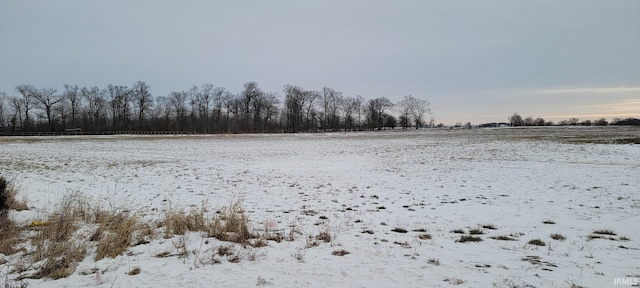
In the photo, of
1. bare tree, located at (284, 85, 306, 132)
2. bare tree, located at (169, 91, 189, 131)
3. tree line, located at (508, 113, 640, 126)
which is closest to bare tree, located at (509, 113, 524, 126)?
tree line, located at (508, 113, 640, 126)

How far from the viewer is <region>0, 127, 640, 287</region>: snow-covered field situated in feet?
14.5

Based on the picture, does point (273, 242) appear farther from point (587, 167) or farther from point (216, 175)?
point (587, 167)

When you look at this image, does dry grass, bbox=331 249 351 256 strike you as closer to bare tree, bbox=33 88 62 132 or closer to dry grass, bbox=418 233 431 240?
dry grass, bbox=418 233 431 240

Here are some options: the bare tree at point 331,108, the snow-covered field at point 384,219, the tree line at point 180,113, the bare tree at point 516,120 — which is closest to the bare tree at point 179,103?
the tree line at point 180,113

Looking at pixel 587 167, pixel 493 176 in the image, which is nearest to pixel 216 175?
pixel 493 176

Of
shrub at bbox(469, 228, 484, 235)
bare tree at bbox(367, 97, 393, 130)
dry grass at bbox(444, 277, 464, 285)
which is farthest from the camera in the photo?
bare tree at bbox(367, 97, 393, 130)

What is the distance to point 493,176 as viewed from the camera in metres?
14.3

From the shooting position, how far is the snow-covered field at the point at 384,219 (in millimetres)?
4414

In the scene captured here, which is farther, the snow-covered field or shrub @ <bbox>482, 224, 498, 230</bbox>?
shrub @ <bbox>482, 224, 498, 230</bbox>

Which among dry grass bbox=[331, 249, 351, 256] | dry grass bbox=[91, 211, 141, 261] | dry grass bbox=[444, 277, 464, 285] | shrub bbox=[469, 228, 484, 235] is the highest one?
dry grass bbox=[91, 211, 141, 261]

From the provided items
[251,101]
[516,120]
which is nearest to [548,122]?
[516,120]

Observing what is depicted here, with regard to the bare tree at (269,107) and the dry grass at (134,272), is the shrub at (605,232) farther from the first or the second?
the bare tree at (269,107)

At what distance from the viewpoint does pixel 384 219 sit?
774 cm

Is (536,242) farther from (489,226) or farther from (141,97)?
(141,97)
